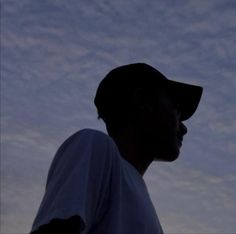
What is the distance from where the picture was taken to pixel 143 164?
122 inches

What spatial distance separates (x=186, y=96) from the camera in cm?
354

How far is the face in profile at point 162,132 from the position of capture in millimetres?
3209

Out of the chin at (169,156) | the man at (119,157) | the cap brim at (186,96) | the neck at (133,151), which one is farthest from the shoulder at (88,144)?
the cap brim at (186,96)

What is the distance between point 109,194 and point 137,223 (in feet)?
0.66

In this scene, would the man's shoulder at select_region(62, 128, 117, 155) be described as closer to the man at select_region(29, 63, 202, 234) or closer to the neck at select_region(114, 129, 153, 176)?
the man at select_region(29, 63, 202, 234)

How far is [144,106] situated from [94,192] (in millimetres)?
1088

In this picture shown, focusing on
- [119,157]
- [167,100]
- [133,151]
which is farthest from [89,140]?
[167,100]

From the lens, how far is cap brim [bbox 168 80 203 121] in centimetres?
342

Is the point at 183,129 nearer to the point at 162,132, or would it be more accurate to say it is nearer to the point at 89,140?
the point at 162,132

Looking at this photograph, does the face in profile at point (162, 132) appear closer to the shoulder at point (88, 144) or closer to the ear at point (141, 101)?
the ear at point (141, 101)

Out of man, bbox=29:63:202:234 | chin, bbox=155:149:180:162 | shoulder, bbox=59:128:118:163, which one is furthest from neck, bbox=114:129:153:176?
shoulder, bbox=59:128:118:163

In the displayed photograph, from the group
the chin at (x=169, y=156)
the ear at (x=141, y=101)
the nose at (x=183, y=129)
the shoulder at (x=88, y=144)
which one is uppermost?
the ear at (x=141, y=101)

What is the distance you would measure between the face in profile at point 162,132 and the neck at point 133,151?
0.06m

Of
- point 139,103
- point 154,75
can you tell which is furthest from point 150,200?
point 154,75
